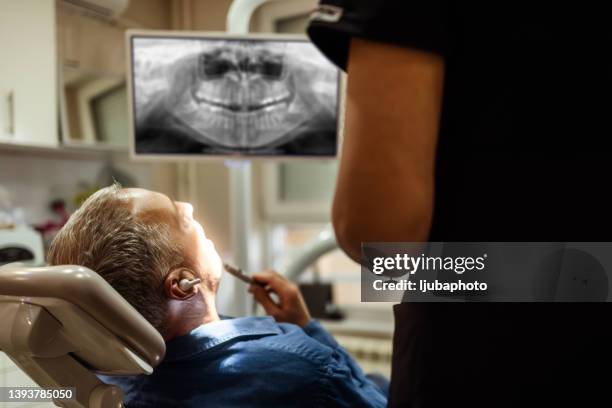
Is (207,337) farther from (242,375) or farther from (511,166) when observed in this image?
(511,166)

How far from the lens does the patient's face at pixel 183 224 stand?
1044mm

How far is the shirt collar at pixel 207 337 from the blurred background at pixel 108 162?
72cm

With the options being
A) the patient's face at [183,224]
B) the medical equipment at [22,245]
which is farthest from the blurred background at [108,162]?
the patient's face at [183,224]

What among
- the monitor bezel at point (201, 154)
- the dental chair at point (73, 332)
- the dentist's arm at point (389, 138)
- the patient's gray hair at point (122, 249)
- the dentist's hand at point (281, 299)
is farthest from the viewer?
the monitor bezel at point (201, 154)

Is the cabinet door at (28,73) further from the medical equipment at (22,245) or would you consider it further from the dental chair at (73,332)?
the dental chair at (73,332)

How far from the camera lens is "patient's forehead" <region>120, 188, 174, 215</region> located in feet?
3.39

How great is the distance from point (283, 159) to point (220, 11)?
1610 mm

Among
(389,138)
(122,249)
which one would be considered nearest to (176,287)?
(122,249)

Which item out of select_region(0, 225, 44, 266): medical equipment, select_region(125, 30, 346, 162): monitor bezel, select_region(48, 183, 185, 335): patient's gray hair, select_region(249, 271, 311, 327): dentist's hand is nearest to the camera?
select_region(48, 183, 185, 335): patient's gray hair

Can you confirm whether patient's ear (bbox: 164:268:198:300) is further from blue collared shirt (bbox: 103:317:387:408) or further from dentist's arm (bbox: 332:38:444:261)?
dentist's arm (bbox: 332:38:444:261)

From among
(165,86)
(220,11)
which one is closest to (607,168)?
(165,86)

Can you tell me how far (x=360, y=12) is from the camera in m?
0.54

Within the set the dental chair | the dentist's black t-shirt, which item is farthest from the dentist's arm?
the dental chair

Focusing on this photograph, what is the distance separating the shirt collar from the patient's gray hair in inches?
2.2
